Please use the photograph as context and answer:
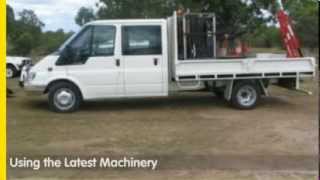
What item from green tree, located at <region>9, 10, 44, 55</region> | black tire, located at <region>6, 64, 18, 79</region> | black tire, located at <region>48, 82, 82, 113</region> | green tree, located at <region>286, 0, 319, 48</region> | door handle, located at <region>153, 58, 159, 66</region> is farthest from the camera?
green tree, located at <region>9, 10, 44, 55</region>

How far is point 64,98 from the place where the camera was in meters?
12.8

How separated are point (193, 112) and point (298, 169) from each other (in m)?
5.53

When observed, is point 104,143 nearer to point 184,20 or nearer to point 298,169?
point 298,169

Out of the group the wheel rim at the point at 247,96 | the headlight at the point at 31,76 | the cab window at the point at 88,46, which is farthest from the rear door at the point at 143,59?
the headlight at the point at 31,76

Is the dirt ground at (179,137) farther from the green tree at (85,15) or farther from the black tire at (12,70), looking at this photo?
A: the green tree at (85,15)

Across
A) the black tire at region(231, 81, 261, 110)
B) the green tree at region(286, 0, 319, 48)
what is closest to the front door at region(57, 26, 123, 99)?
the black tire at region(231, 81, 261, 110)

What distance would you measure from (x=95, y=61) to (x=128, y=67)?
0.72 meters

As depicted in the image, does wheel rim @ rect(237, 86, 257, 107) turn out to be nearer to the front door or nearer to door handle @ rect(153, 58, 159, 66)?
door handle @ rect(153, 58, 159, 66)

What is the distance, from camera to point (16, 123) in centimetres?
1155

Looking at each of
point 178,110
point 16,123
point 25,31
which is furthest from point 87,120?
point 25,31

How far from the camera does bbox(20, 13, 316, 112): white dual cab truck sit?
12797 mm

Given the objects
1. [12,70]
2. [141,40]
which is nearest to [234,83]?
[141,40]

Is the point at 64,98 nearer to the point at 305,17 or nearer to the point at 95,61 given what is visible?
the point at 95,61

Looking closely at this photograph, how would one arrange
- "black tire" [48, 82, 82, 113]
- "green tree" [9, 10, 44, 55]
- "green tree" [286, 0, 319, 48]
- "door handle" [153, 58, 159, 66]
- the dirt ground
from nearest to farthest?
1. the dirt ground
2. "black tire" [48, 82, 82, 113]
3. "door handle" [153, 58, 159, 66]
4. "green tree" [286, 0, 319, 48]
5. "green tree" [9, 10, 44, 55]
